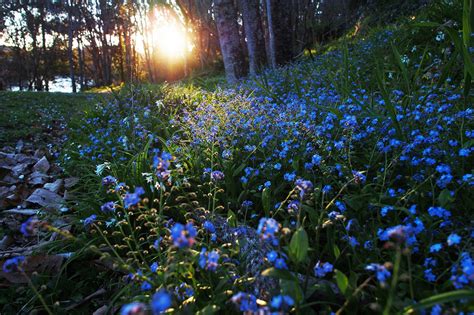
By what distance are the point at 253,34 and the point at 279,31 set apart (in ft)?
2.31

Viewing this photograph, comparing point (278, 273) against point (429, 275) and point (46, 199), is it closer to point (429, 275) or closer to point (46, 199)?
point (429, 275)

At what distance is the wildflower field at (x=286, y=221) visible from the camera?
3.64ft

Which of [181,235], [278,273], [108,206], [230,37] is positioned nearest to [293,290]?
[278,273]

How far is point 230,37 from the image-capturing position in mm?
7910

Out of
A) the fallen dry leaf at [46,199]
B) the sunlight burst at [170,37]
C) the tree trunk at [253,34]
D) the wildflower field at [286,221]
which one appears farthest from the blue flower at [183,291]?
the sunlight burst at [170,37]

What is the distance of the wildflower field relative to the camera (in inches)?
43.7

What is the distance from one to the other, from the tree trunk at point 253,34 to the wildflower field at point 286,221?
5.16 m

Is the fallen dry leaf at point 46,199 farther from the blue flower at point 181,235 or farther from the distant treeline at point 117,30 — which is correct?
the distant treeline at point 117,30

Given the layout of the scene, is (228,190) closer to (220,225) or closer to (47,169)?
(220,225)

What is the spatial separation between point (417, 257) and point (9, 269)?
154 cm

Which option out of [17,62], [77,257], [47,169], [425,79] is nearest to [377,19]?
[425,79]

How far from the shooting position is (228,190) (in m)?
2.23

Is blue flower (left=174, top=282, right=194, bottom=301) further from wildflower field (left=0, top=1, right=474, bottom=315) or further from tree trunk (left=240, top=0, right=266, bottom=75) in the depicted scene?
tree trunk (left=240, top=0, right=266, bottom=75)

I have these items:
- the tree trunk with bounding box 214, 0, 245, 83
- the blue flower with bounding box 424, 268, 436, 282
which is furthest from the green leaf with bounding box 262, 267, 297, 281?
the tree trunk with bounding box 214, 0, 245, 83
